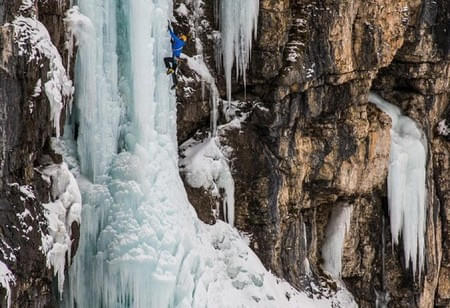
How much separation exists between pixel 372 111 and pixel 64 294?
10.5 meters

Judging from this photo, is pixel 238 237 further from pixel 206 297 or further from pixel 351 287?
pixel 351 287

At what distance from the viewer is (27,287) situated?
10945 millimetres

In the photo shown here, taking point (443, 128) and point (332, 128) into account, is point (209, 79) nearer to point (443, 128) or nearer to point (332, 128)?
point (332, 128)

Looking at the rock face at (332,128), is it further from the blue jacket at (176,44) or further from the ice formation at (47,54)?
the ice formation at (47,54)

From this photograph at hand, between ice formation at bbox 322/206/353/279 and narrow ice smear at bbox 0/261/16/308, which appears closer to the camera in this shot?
narrow ice smear at bbox 0/261/16/308

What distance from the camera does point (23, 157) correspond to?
10.8 m

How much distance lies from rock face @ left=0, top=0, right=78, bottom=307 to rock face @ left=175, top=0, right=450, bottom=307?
6.18 meters

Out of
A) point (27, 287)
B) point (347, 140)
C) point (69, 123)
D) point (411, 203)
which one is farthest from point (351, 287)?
point (27, 287)

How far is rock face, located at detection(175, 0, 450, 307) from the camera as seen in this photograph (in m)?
18.1

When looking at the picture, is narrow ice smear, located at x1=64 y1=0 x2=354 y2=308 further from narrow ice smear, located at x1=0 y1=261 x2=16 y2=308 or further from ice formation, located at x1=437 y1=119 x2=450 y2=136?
ice formation, located at x1=437 y1=119 x2=450 y2=136

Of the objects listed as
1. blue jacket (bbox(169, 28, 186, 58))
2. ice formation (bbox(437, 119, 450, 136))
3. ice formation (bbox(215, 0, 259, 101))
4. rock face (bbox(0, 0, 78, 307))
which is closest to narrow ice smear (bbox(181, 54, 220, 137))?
ice formation (bbox(215, 0, 259, 101))

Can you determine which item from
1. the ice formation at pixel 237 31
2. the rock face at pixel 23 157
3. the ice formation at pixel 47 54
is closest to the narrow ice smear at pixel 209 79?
the ice formation at pixel 237 31

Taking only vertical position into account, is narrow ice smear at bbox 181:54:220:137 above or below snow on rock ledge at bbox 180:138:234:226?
above

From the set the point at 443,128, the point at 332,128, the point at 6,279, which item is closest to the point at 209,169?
the point at 332,128
